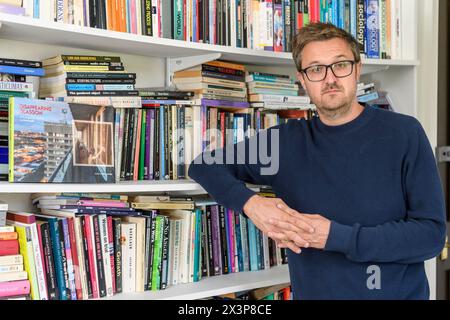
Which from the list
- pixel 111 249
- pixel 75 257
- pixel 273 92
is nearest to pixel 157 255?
pixel 111 249

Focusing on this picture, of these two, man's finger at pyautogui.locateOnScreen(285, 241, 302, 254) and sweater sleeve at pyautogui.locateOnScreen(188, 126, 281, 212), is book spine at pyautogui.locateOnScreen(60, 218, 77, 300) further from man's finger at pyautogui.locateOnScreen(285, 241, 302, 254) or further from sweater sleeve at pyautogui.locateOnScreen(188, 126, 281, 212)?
man's finger at pyautogui.locateOnScreen(285, 241, 302, 254)

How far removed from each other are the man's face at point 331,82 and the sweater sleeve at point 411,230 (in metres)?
0.23

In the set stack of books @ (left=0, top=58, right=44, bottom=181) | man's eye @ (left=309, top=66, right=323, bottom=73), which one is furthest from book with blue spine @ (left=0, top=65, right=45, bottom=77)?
man's eye @ (left=309, top=66, right=323, bottom=73)

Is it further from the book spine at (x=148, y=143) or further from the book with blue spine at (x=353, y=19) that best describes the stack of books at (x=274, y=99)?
the book spine at (x=148, y=143)

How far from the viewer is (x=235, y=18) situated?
1.82m

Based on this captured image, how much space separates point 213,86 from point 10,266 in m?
0.83

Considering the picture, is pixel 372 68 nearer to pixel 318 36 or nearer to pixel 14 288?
pixel 318 36

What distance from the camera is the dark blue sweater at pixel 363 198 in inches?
55.1

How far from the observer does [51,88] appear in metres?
1.62

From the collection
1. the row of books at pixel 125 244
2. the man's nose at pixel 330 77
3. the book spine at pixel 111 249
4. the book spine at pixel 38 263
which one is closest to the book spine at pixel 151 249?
the row of books at pixel 125 244

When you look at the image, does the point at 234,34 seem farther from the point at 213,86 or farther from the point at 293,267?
the point at 293,267

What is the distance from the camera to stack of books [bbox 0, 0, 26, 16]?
140 cm

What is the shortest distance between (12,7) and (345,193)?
3.26 ft

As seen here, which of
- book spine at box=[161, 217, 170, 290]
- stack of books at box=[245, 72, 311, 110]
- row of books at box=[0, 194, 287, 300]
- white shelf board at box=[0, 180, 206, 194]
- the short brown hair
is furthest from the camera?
stack of books at box=[245, 72, 311, 110]
